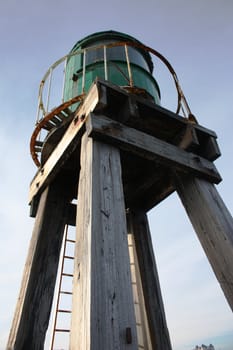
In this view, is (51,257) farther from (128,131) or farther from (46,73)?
(46,73)

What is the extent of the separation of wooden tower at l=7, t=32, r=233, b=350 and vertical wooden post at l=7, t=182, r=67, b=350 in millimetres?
11

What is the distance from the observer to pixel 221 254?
7.28 feet

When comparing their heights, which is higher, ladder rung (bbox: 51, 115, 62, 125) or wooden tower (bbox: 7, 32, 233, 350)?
ladder rung (bbox: 51, 115, 62, 125)

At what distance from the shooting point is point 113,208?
5.83 feet

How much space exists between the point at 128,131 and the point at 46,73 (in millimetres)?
2989

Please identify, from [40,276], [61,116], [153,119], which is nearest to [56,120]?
[61,116]

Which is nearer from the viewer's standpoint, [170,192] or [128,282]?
[128,282]

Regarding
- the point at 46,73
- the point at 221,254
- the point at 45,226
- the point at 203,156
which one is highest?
the point at 46,73

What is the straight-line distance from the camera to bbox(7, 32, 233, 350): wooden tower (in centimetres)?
135

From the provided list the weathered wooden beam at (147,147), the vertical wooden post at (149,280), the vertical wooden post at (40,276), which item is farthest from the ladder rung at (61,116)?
the vertical wooden post at (149,280)

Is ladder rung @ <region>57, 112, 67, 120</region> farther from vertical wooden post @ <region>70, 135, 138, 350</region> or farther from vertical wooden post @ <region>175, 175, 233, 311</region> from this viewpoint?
vertical wooden post @ <region>175, 175, 233, 311</region>

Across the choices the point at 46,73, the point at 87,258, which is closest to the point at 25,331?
the point at 87,258

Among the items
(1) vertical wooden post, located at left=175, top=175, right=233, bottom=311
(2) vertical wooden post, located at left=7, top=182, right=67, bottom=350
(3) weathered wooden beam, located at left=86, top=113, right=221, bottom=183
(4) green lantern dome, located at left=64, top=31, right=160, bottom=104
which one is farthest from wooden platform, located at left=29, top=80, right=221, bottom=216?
(4) green lantern dome, located at left=64, top=31, right=160, bottom=104

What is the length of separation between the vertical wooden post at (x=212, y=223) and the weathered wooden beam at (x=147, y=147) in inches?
6.2
